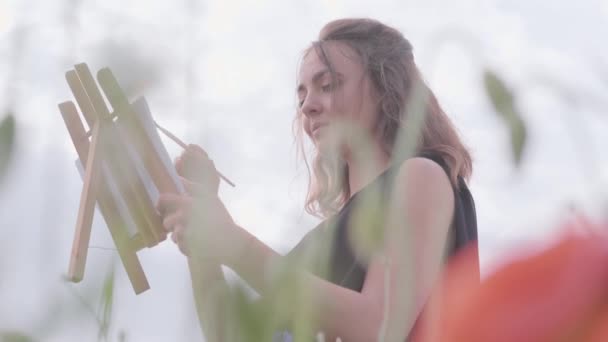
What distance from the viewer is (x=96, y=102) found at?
481mm

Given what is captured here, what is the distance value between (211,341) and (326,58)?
1.14 metres

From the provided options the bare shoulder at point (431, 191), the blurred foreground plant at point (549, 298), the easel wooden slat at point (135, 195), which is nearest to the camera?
the blurred foreground plant at point (549, 298)

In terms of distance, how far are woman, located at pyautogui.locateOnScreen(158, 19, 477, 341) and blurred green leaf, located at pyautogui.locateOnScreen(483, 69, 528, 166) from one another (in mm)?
18

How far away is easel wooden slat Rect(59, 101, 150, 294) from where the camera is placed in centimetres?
21

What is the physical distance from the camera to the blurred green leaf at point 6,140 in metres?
0.17

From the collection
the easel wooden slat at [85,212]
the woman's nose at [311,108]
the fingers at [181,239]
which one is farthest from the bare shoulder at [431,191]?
the fingers at [181,239]

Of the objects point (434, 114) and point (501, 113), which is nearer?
point (501, 113)

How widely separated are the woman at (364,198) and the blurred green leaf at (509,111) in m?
0.02

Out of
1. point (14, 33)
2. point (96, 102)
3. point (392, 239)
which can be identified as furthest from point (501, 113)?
point (96, 102)

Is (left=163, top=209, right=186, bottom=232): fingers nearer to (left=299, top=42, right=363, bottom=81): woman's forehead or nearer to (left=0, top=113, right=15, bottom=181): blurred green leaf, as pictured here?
(left=0, top=113, right=15, bottom=181): blurred green leaf

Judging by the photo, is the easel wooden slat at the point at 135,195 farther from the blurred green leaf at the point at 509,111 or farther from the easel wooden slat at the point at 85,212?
the blurred green leaf at the point at 509,111

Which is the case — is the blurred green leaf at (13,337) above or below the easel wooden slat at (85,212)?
above

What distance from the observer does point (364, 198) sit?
205 millimetres

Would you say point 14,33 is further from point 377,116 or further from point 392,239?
point 377,116
